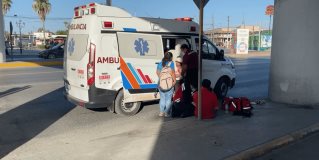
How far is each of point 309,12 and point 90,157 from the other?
6770 mm

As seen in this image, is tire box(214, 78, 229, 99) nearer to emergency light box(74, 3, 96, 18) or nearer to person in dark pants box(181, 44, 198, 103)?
person in dark pants box(181, 44, 198, 103)

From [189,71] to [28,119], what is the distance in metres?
4.04

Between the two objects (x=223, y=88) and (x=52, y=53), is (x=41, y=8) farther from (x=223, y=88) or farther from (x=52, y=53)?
(x=223, y=88)

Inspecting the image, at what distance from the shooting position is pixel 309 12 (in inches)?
347

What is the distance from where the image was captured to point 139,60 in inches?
323

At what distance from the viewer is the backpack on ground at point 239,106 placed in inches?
316

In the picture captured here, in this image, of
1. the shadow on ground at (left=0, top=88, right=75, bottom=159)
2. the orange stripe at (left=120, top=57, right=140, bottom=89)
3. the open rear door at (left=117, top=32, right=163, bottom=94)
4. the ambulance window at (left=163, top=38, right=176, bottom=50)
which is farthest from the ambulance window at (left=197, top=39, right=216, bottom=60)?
the shadow on ground at (left=0, top=88, right=75, bottom=159)

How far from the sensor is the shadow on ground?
634cm

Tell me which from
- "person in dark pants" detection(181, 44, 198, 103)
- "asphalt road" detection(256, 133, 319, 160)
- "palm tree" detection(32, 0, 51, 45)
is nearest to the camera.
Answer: "asphalt road" detection(256, 133, 319, 160)

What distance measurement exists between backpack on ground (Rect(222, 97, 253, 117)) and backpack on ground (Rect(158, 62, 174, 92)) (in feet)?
5.38

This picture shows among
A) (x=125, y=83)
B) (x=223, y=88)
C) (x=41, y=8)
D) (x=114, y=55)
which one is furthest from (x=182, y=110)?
(x=41, y=8)

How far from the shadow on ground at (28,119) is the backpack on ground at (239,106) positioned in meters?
4.12

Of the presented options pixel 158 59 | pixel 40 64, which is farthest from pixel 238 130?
pixel 40 64

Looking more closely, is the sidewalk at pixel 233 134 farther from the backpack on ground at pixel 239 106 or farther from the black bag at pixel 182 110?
the black bag at pixel 182 110
